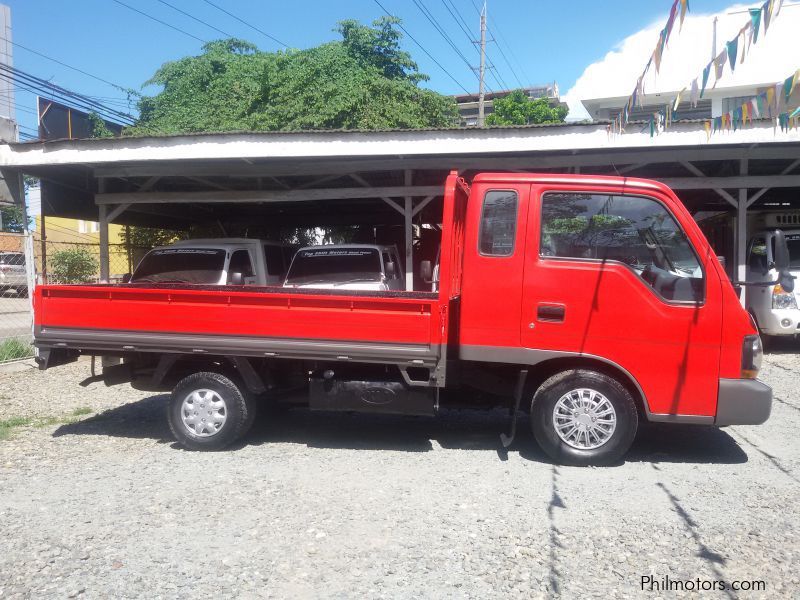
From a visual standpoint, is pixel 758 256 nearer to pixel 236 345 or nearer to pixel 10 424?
pixel 236 345

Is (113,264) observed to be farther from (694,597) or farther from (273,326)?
(694,597)

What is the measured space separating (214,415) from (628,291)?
3633 millimetres

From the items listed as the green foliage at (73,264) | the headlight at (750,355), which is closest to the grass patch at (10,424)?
the headlight at (750,355)

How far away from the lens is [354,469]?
214 inches

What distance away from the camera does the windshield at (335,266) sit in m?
9.63

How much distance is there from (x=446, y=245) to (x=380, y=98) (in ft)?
48.3

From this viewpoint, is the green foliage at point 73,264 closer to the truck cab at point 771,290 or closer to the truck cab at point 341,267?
the truck cab at point 341,267

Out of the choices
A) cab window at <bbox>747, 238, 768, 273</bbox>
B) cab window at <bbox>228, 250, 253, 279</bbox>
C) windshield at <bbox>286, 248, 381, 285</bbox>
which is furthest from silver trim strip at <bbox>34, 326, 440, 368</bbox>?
cab window at <bbox>747, 238, 768, 273</bbox>

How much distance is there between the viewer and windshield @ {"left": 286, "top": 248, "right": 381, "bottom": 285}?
9633 millimetres

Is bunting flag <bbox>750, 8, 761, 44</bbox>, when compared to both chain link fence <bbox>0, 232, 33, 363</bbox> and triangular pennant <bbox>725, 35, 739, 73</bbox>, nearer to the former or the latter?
triangular pennant <bbox>725, 35, 739, 73</bbox>

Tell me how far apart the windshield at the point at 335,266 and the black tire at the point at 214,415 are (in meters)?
3.86

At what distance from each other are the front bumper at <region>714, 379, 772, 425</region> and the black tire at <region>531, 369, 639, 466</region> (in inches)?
25.4

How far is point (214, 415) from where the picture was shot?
5.87m

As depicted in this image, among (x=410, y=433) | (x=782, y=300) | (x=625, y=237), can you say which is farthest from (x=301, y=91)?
(x=625, y=237)
